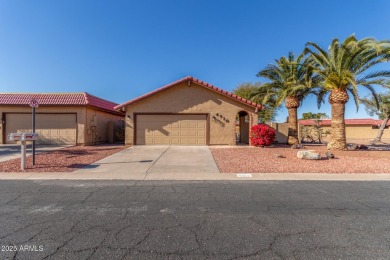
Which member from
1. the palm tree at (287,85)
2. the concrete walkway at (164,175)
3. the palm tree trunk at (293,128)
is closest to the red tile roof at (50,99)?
the concrete walkway at (164,175)

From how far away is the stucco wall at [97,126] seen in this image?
56.5ft

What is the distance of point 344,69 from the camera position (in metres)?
14.0

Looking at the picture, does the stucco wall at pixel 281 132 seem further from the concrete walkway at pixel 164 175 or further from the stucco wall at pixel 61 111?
the stucco wall at pixel 61 111

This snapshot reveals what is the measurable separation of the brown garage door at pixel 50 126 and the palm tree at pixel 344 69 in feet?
60.5

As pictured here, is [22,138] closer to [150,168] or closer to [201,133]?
[150,168]

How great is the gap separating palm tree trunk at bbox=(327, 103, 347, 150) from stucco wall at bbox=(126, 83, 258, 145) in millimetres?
5362

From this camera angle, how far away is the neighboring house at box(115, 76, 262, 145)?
54.9 feet

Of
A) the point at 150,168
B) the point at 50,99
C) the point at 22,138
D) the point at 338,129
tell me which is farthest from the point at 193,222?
the point at 50,99

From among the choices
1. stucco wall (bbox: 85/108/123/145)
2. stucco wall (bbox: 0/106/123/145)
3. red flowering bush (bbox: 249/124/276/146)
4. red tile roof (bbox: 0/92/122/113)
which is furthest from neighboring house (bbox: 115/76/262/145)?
red tile roof (bbox: 0/92/122/113)

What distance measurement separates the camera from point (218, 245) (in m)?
3.17

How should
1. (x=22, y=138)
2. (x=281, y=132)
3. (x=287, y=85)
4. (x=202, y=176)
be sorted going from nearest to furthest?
(x=202, y=176), (x=22, y=138), (x=287, y=85), (x=281, y=132)

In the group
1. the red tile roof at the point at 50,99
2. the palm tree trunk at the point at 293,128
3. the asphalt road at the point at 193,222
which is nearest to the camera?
the asphalt road at the point at 193,222

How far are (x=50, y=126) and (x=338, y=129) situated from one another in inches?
841

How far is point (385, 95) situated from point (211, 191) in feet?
112
